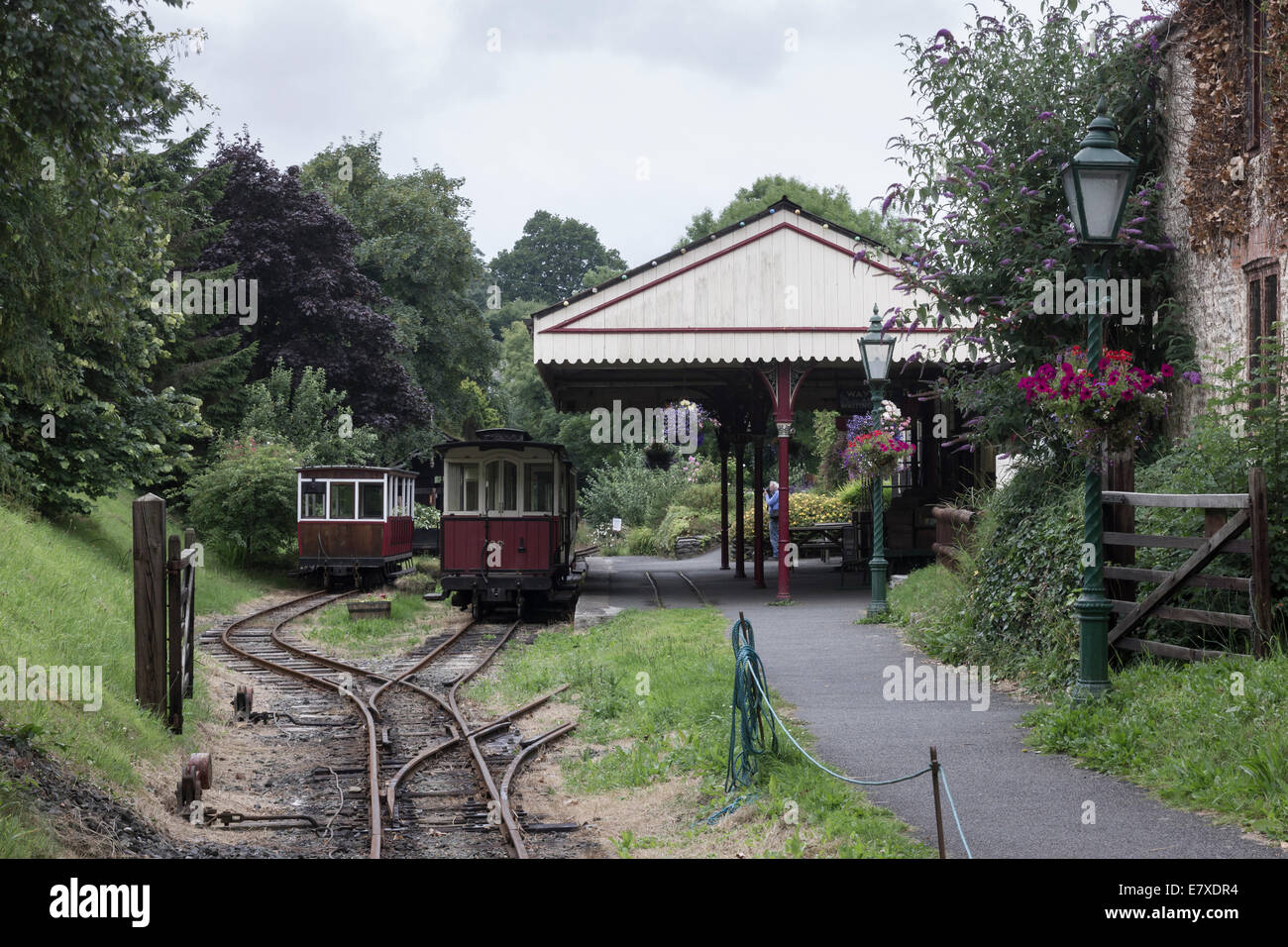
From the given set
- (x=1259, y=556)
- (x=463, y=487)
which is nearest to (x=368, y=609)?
(x=463, y=487)

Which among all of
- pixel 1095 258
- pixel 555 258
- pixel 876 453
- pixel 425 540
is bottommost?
pixel 425 540

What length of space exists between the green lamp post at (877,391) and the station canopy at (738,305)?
10.7ft

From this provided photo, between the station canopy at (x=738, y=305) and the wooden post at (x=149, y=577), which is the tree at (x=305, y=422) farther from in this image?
the wooden post at (x=149, y=577)

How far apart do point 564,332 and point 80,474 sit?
877cm

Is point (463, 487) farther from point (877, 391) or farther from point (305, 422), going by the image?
point (305, 422)

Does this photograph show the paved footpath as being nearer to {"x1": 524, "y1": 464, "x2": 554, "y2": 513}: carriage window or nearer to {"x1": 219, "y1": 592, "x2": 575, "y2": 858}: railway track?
{"x1": 219, "y1": 592, "x2": 575, "y2": 858}: railway track

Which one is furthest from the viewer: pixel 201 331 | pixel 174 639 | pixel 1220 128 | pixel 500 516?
pixel 201 331

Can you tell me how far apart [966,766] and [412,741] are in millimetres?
5430

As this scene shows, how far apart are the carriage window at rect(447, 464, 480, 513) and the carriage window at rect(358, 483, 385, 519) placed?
553cm

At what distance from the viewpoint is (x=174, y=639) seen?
33.0 feet

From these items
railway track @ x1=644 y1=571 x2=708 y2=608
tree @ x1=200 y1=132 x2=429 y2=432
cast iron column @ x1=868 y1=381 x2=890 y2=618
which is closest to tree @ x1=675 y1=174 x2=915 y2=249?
tree @ x1=200 y1=132 x2=429 y2=432

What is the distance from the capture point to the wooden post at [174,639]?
9945mm

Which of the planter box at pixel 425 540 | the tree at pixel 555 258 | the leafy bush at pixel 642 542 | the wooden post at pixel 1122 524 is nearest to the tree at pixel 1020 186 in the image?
the wooden post at pixel 1122 524
